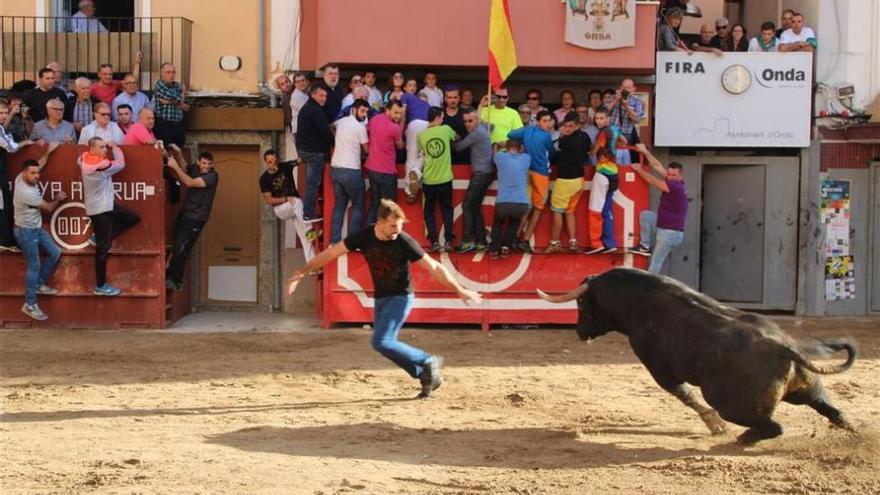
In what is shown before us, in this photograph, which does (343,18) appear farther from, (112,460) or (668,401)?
(112,460)

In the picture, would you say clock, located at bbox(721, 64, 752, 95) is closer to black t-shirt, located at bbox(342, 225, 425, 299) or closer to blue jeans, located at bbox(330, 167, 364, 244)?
blue jeans, located at bbox(330, 167, 364, 244)

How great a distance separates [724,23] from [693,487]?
1219cm

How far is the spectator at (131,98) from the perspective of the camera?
55.5ft

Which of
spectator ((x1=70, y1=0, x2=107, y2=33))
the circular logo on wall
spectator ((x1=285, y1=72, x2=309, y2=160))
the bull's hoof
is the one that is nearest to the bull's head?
the bull's hoof

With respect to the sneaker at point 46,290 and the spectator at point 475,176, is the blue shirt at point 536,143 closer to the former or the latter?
the spectator at point 475,176

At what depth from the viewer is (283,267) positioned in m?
18.4

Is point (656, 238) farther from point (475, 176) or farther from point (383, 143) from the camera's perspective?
point (383, 143)

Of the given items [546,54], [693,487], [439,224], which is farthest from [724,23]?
[693,487]

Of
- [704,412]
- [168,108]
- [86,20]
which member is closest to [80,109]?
[168,108]

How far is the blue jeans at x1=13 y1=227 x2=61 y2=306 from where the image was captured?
15.7 m

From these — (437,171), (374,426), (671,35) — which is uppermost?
(671,35)

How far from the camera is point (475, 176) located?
15781mm

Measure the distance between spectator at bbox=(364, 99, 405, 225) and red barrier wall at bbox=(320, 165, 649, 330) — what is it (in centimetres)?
53

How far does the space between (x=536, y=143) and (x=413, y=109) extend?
182cm
